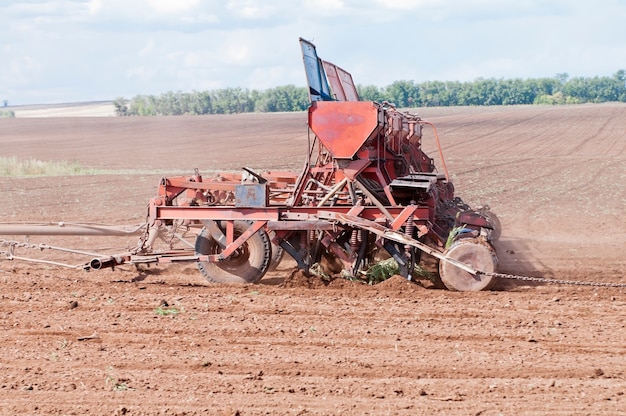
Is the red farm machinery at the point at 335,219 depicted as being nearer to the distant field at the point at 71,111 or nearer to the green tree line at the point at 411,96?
the green tree line at the point at 411,96

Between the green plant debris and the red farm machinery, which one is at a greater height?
the red farm machinery

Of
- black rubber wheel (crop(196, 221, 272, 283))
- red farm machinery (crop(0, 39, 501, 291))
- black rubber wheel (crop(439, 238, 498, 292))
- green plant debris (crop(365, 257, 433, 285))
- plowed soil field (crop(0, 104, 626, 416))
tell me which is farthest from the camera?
black rubber wheel (crop(196, 221, 272, 283))

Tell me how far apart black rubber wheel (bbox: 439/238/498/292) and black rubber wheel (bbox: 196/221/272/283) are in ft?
6.78

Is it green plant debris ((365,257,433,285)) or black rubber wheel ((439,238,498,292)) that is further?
green plant debris ((365,257,433,285))

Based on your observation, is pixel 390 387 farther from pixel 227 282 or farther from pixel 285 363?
pixel 227 282

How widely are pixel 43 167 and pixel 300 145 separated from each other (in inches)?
535

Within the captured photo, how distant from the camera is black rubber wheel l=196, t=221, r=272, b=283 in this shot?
10.5 m

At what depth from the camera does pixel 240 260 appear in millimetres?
10727

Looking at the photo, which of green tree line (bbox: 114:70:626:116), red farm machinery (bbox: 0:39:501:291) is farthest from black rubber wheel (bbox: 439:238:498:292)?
green tree line (bbox: 114:70:626:116)

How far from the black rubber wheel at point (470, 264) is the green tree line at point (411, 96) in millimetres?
65645

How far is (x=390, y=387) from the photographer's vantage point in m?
6.38

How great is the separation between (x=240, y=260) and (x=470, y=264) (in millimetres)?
2691

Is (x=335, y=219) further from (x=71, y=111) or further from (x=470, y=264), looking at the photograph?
(x=71, y=111)

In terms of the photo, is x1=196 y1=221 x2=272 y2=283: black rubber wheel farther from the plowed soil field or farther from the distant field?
the distant field
